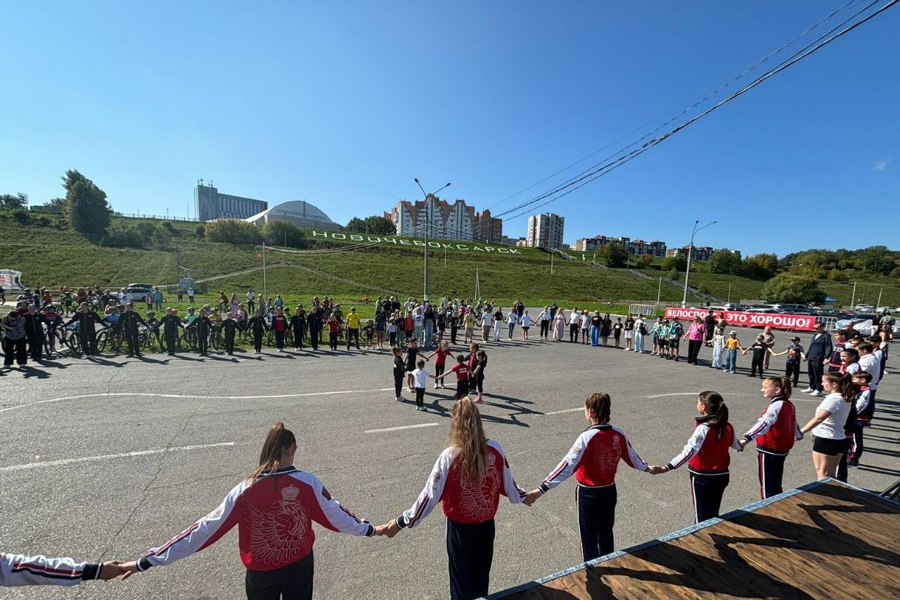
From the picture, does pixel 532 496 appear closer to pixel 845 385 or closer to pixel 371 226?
pixel 845 385

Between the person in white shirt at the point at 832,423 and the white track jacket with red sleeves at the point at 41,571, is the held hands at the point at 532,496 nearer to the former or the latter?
the white track jacket with red sleeves at the point at 41,571

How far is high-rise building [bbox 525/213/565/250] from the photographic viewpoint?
161m

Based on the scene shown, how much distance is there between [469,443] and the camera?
2.79m

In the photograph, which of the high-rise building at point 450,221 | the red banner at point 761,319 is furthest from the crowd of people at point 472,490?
the high-rise building at point 450,221

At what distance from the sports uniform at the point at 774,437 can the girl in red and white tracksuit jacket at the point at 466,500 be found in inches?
131

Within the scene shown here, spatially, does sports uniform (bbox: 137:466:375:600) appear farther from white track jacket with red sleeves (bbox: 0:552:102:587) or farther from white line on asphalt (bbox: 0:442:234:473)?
white line on asphalt (bbox: 0:442:234:473)

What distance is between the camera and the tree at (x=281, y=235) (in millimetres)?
67500

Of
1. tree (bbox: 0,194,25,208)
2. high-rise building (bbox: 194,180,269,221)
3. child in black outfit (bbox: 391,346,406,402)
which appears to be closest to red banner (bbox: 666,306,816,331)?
child in black outfit (bbox: 391,346,406,402)

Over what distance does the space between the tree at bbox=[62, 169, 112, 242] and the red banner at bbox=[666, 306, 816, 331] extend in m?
76.6

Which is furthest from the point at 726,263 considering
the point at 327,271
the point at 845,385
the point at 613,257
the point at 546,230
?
the point at 845,385

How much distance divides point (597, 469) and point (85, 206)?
79047 mm

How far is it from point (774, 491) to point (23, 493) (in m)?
9.49

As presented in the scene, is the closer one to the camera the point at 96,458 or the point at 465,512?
the point at 465,512

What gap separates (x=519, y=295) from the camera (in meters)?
54.2
